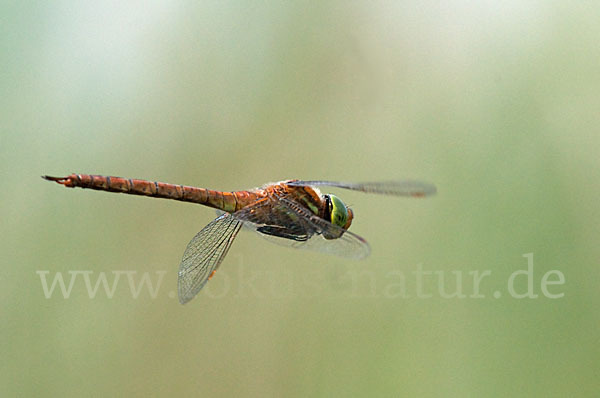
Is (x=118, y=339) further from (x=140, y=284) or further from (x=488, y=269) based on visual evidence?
(x=488, y=269)

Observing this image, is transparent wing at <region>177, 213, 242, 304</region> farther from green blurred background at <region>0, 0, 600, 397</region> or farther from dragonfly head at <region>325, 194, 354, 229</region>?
green blurred background at <region>0, 0, 600, 397</region>

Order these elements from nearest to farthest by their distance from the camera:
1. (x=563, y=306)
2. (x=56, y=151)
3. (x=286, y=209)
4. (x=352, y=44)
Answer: (x=286, y=209) < (x=563, y=306) < (x=56, y=151) < (x=352, y=44)

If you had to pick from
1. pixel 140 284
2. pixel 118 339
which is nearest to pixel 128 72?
pixel 140 284

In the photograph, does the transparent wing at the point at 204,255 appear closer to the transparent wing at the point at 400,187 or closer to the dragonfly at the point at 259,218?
the dragonfly at the point at 259,218

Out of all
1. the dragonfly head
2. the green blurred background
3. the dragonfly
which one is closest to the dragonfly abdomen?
→ the dragonfly

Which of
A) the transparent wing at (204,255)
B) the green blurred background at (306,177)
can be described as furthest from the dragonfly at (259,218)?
the green blurred background at (306,177)

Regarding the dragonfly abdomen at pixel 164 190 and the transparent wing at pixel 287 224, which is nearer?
the dragonfly abdomen at pixel 164 190

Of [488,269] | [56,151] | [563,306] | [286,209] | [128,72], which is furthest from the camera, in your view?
[128,72]
